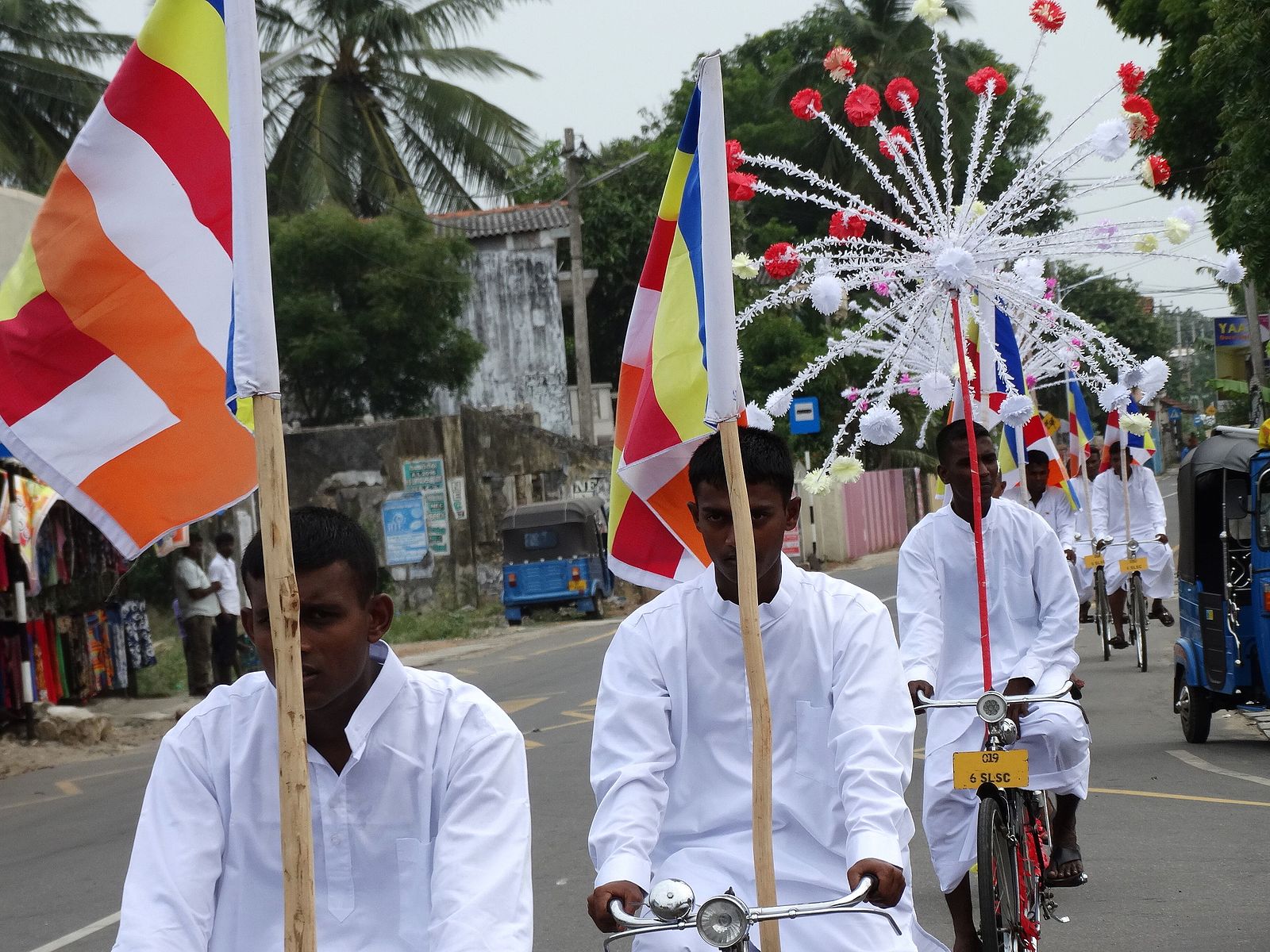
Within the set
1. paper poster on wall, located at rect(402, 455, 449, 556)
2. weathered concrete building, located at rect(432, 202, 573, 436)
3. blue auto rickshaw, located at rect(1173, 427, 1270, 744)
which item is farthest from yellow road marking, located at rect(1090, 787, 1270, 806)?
weathered concrete building, located at rect(432, 202, 573, 436)

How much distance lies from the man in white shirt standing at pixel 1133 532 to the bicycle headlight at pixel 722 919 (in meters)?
13.0

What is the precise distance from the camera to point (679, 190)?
4727mm

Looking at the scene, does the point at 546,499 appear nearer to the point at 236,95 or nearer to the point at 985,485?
the point at 985,485

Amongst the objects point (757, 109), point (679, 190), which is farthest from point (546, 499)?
point (679, 190)

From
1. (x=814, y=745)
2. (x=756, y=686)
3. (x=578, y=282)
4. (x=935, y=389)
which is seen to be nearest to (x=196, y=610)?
(x=935, y=389)

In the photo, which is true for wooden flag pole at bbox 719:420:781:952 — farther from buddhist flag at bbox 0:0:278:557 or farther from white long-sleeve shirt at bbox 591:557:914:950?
buddhist flag at bbox 0:0:278:557

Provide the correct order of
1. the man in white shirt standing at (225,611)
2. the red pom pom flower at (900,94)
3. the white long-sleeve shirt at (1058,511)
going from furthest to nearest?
1. the man in white shirt standing at (225,611)
2. the white long-sleeve shirt at (1058,511)
3. the red pom pom flower at (900,94)

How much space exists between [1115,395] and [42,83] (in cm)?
2148

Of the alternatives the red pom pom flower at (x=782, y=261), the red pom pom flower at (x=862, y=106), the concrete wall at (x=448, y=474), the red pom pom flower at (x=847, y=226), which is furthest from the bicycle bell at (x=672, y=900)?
the concrete wall at (x=448, y=474)

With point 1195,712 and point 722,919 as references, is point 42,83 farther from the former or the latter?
point 722,919

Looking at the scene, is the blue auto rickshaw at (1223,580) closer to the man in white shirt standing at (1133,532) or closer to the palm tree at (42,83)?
the man in white shirt standing at (1133,532)

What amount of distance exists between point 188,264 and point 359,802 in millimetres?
1435

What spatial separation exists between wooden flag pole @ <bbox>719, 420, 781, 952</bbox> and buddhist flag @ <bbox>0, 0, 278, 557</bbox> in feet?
3.77

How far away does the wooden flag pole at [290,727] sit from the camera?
117 inches
